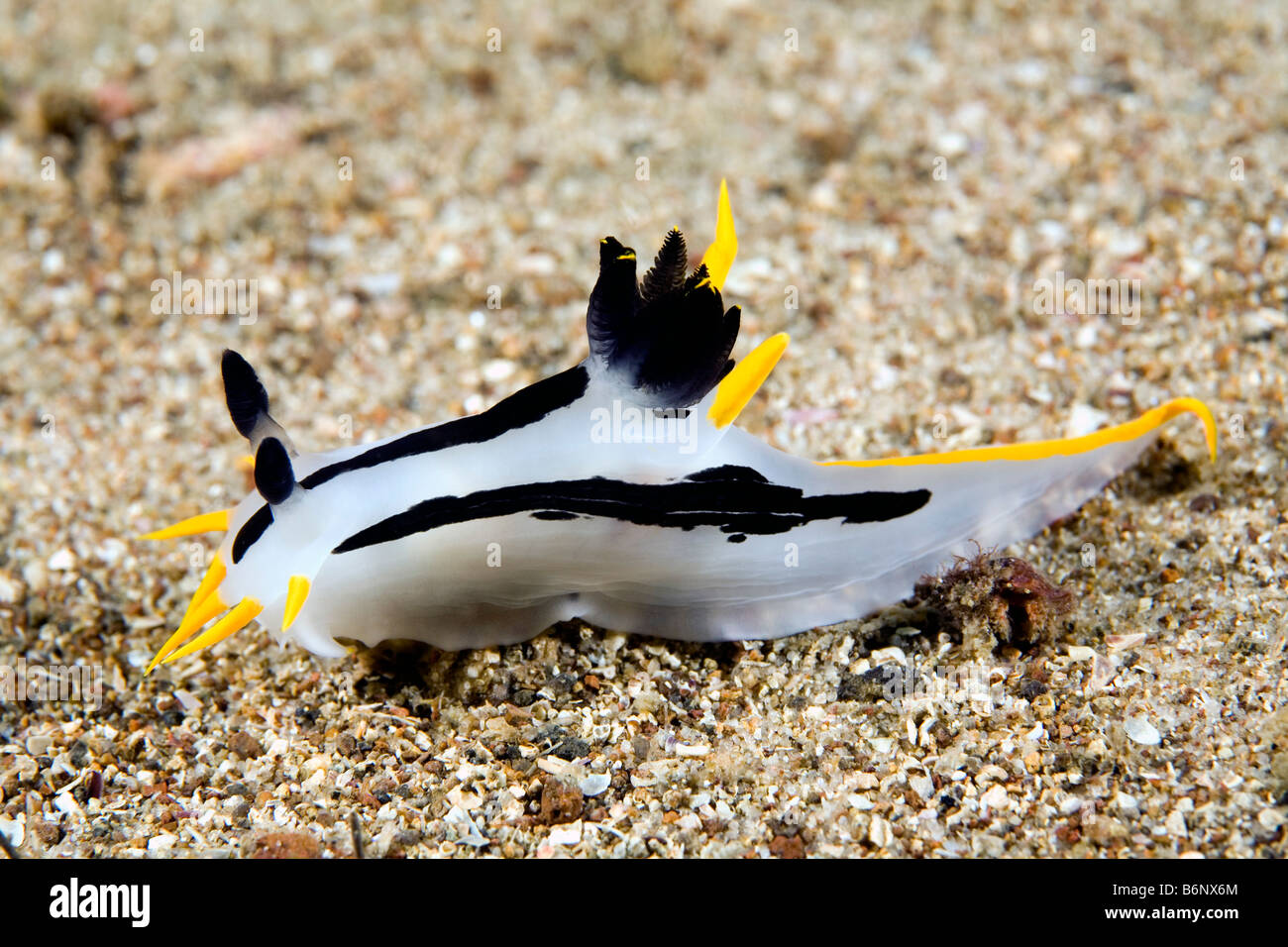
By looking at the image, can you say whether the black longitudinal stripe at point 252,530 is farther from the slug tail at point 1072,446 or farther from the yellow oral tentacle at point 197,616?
the slug tail at point 1072,446

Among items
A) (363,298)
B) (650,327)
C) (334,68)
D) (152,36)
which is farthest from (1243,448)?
(152,36)

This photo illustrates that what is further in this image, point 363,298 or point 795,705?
point 363,298

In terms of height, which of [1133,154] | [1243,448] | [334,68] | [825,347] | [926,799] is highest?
[334,68]

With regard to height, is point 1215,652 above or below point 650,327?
below

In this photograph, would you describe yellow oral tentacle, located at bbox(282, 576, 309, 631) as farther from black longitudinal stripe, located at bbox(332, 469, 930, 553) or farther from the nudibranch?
black longitudinal stripe, located at bbox(332, 469, 930, 553)

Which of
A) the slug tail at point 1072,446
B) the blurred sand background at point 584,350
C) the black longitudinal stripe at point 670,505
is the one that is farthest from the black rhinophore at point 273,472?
the slug tail at point 1072,446

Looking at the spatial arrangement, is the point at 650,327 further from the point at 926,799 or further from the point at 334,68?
the point at 334,68
